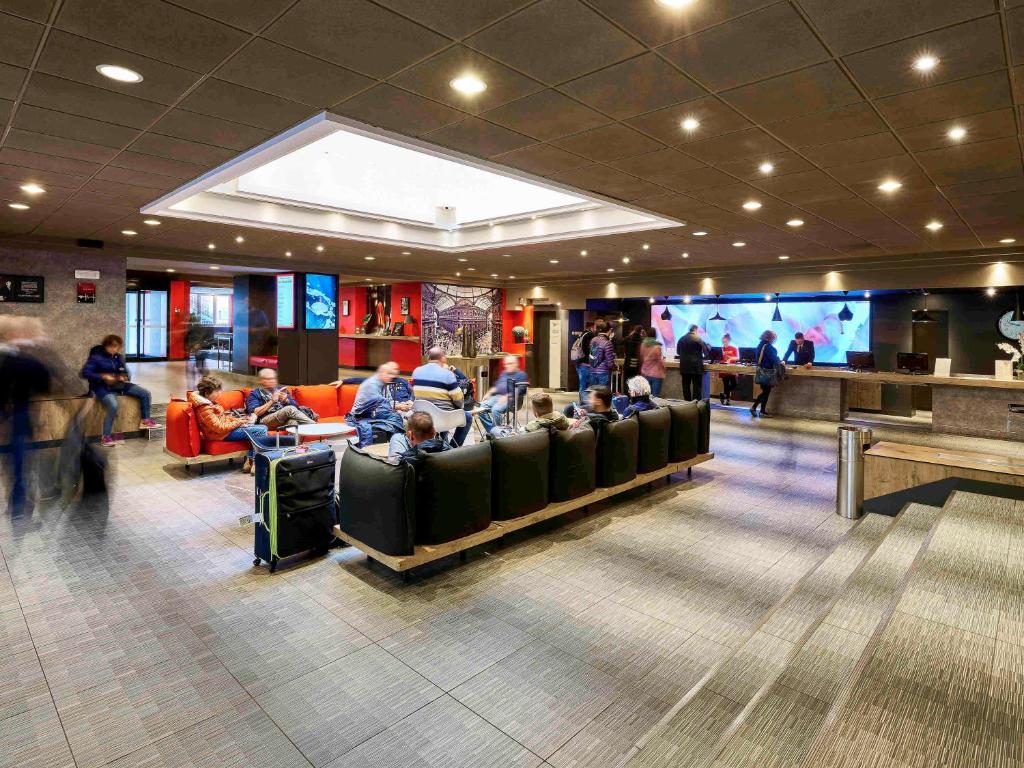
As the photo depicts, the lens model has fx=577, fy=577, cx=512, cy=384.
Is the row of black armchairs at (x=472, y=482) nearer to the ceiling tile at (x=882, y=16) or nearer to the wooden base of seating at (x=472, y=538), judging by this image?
the wooden base of seating at (x=472, y=538)

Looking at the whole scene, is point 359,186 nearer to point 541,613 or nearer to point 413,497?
point 413,497

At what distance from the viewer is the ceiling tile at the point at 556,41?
2.65 meters

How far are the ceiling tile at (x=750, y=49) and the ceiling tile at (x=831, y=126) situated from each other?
0.86 metres

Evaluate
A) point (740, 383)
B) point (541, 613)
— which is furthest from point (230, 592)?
point (740, 383)

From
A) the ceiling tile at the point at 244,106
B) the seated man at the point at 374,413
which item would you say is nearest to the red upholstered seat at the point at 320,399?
the seated man at the point at 374,413

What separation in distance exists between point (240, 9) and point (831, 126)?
3.76 metres

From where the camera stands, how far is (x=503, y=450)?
→ 4355 mm

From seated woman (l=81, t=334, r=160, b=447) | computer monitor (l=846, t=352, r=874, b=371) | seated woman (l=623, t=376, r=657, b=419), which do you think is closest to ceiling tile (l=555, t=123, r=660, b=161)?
seated woman (l=623, t=376, r=657, b=419)

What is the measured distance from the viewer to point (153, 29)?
280cm

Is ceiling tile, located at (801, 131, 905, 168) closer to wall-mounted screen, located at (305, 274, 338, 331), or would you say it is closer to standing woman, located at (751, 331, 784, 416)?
standing woman, located at (751, 331, 784, 416)

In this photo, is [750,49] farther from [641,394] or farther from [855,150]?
[641,394]

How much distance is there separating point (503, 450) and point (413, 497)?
82 centimetres

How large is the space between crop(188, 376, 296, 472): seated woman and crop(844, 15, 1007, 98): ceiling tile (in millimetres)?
6134

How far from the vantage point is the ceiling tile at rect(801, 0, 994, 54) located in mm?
2527
